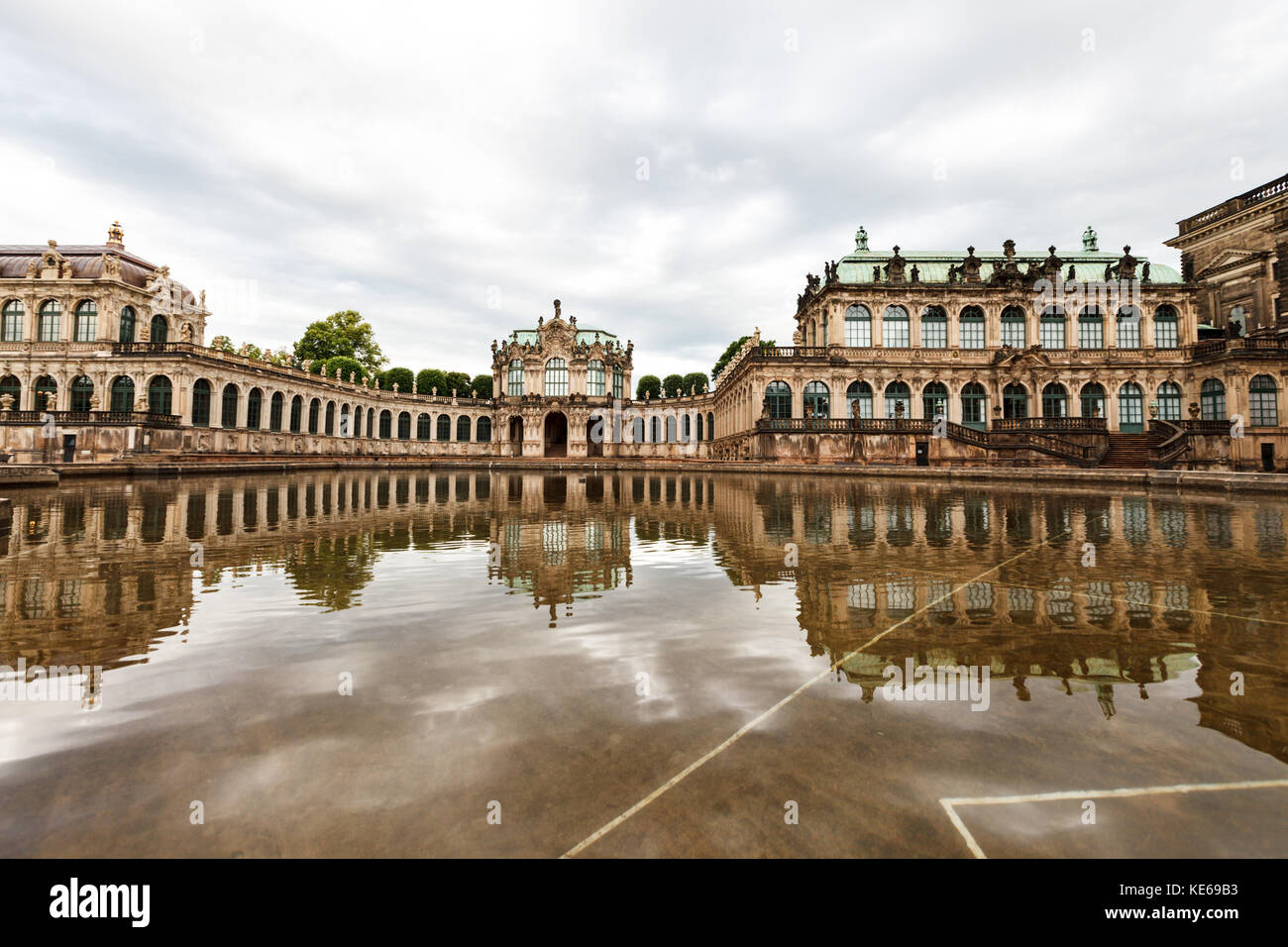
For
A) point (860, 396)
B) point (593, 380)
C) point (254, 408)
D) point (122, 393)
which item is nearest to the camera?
point (122, 393)

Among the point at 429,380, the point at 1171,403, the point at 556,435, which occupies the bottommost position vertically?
the point at 1171,403

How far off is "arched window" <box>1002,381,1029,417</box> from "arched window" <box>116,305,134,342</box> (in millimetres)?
71901

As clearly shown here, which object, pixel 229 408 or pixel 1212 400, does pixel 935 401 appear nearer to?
pixel 1212 400

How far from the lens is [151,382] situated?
41.8 meters

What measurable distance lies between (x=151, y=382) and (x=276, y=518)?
42206mm

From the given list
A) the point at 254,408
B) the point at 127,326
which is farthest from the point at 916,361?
the point at 127,326

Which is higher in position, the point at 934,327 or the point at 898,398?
the point at 934,327

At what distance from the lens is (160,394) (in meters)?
41.6

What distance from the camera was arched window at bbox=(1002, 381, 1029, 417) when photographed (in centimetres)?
4416

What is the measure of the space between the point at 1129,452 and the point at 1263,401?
13.0 meters

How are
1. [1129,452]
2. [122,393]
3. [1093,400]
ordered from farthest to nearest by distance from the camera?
[1093,400], [122,393], [1129,452]

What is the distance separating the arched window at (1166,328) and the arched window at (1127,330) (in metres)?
1.38

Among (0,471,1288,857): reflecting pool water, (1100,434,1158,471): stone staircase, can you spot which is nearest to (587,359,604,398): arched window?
(1100,434,1158,471): stone staircase
